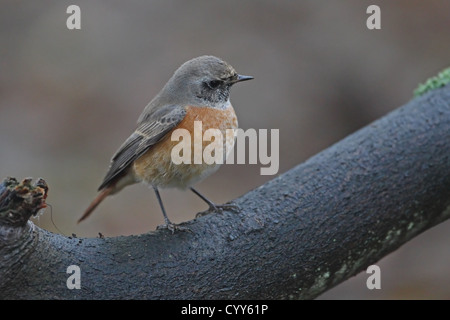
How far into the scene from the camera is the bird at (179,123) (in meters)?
3.55

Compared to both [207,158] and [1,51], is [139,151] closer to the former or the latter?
[207,158]

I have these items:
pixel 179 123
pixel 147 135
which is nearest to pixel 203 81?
pixel 179 123

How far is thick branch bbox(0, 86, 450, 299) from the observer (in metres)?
2.72

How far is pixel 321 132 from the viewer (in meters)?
7.73

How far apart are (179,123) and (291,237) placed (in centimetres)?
95

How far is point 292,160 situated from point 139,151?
13.7ft

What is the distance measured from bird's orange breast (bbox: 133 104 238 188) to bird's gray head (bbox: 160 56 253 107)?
0.08 meters

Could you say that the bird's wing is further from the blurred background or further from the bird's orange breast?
the blurred background

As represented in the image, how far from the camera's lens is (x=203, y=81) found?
3.70m

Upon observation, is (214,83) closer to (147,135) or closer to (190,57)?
(147,135)

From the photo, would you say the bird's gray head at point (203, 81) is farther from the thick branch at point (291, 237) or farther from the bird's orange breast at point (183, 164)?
the thick branch at point (291, 237)

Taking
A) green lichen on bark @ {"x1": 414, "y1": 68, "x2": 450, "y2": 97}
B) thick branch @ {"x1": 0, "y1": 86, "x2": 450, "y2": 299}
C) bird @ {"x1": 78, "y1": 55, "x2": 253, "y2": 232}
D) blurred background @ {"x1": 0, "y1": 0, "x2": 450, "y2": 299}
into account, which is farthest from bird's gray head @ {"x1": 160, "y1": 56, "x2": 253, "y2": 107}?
blurred background @ {"x1": 0, "y1": 0, "x2": 450, "y2": 299}

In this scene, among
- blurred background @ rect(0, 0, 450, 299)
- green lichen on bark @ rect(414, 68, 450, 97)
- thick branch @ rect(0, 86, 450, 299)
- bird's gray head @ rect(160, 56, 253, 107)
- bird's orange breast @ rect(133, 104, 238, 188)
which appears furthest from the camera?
blurred background @ rect(0, 0, 450, 299)
